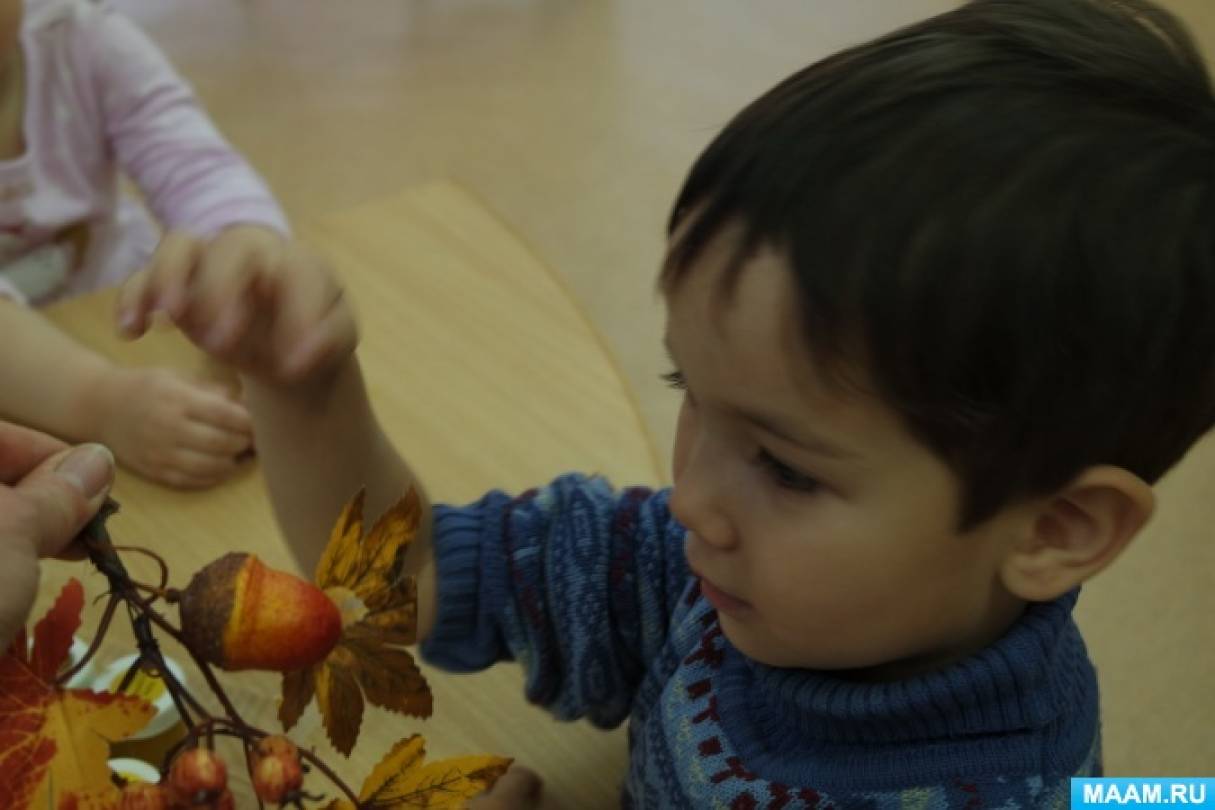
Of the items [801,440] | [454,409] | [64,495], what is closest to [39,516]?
[64,495]

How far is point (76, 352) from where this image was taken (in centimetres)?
77

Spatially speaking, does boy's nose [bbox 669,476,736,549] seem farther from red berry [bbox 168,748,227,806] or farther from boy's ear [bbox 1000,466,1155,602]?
red berry [bbox 168,748,227,806]

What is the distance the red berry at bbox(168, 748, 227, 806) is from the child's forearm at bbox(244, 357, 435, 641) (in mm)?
289

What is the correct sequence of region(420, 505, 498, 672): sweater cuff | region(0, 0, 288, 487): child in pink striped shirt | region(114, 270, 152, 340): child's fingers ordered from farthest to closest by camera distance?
region(0, 0, 288, 487): child in pink striped shirt
region(420, 505, 498, 672): sweater cuff
region(114, 270, 152, 340): child's fingers

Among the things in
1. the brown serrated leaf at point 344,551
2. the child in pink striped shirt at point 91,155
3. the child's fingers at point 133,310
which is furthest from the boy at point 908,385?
the child in pink striped shirt at point 91,155

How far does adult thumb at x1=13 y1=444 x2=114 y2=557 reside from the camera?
0.30 metres

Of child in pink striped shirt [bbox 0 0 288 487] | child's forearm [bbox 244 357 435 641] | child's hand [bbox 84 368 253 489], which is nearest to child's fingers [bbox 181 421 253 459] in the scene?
child's hand [bbox 84 368 253 489]

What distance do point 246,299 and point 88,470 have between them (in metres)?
0.13

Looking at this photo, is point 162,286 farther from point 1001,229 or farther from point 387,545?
point 1001,229

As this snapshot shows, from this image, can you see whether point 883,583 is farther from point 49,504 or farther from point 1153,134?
point 49,504

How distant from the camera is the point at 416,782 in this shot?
0.29 metres

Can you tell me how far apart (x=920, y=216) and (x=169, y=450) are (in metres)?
0.47

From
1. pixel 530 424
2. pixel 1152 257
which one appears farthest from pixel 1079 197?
pixel 530 424

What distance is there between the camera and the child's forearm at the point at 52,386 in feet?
2.47
